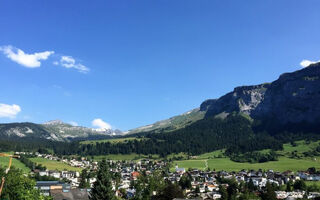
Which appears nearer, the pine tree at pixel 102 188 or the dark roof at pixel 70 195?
the pine tree at pixel 102 188

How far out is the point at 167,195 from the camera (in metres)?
80.0

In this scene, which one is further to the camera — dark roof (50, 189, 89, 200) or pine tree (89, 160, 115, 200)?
dark roof (50, 189, 89, 200)

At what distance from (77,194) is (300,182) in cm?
10929

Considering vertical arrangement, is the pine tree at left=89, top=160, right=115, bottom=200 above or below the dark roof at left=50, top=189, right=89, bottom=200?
above

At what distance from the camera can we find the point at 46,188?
120125 mm

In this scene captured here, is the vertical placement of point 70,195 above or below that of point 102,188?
below

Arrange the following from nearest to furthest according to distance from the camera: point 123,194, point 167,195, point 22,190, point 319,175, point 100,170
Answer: point 22,190
point 100,170
point 167,195
point 123,194
point 319,175

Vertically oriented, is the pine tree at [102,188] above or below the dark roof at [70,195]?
above

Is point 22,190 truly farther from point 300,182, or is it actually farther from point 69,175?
point 69,175

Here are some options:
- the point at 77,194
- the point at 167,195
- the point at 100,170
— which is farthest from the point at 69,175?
the point at 100,170

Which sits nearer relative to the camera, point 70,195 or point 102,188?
point 102,188

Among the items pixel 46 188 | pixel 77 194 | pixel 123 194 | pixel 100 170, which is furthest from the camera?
pixel 123 194

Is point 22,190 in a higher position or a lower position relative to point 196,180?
higher

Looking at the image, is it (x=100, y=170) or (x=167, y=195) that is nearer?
(x=100, y=170)
